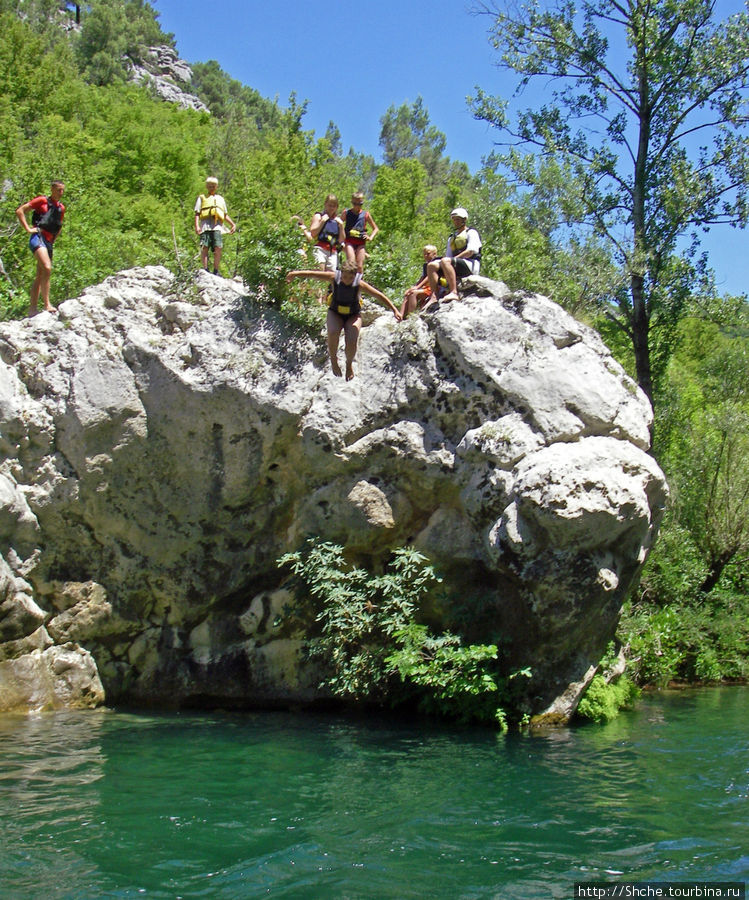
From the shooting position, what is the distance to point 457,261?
12.8 meters

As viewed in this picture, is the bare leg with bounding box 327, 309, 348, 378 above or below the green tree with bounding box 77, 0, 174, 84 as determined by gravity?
below

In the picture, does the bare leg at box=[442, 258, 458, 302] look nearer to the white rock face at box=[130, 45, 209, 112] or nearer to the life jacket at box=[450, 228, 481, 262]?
the life jacket at box=[450, 228, 481, 262]

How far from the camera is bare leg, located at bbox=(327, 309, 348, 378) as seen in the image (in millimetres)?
11586

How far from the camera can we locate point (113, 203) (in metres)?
28.2

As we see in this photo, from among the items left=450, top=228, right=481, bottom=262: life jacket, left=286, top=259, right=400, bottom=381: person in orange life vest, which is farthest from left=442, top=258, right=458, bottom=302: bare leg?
left=286, top=259, right=400, bottom=381: person in orange life vest

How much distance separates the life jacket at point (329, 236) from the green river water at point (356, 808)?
23.2ft

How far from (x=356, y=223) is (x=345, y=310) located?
2.20m

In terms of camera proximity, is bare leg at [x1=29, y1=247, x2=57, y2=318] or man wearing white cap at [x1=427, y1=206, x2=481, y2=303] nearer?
man wearing white cap at [x1=427, y1=206, x2=481, y2=303]

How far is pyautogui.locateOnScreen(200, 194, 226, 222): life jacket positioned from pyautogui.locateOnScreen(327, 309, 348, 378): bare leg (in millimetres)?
3408

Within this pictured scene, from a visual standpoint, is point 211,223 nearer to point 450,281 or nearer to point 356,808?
point 450,281

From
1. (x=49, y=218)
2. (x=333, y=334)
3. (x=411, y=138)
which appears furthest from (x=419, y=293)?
(x=411, y=138)

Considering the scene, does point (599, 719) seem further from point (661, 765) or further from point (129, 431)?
point (129, 431)

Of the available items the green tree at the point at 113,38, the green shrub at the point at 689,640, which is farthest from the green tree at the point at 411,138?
the green shrub at the point at 689,640

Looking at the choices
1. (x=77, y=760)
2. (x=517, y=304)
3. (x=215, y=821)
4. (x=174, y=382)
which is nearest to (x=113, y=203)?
(x=174, y=382)
